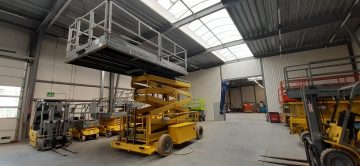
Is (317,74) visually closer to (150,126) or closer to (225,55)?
(150,126)

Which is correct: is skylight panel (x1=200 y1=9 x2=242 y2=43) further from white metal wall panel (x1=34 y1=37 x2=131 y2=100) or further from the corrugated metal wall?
white metal wall panel (x1=34 y1=37 x2=131 y2=100)

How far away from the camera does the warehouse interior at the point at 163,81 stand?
4.45 m

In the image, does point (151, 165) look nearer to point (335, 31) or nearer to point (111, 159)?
point (111, 159)

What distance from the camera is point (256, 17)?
915 centimetres

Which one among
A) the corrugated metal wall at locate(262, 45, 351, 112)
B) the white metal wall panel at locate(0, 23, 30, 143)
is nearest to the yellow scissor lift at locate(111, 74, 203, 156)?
the white metal wall panel at locate(0, 23, 30, 143)

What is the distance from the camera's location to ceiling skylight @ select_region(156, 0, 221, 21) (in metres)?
8.34

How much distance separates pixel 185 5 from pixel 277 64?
35.2ft

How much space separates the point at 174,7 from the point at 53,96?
9766mm

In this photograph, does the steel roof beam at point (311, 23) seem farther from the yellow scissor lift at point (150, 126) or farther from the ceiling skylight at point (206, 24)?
the yellow scissor lift at point (150, 126)

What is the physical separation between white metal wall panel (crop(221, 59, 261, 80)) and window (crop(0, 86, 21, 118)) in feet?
54.1

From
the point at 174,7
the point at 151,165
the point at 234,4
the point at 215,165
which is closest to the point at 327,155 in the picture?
the point at 215,165

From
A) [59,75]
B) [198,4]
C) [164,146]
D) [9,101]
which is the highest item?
[198,4]

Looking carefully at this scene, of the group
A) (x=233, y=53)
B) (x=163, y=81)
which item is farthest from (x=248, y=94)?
(x=163, y=81)

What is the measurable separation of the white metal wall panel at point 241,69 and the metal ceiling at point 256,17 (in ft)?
12.1
